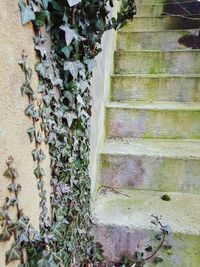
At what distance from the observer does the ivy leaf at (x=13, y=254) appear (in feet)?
2.22

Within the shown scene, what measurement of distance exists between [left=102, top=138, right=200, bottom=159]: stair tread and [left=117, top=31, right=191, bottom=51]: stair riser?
42.8 inches

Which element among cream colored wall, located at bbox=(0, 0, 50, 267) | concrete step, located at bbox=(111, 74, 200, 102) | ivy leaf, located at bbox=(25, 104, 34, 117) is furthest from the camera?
concrete step, located at bbox=(111, 74, 200, 102)

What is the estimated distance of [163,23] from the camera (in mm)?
2801

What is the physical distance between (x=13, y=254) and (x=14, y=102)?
Answer: 390 millimetres

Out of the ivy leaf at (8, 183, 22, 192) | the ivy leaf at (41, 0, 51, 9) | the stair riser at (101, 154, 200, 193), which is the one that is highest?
the ivy leaf at (41, 0, 51, 9)

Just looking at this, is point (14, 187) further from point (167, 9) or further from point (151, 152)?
point (167, 9)

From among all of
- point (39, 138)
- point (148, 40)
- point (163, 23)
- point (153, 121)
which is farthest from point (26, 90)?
point (163, 23)

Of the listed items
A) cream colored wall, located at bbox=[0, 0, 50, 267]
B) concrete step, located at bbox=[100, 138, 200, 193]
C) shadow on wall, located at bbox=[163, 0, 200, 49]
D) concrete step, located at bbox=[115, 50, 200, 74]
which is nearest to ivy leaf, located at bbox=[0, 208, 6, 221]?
cream colored wall, located at bbox=[0, 0, 50, 267]

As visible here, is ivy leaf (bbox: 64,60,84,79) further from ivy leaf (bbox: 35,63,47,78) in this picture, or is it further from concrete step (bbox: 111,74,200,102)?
concrete step (bbox: 111,74,200,102)

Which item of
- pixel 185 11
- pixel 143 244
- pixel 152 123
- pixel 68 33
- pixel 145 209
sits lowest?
pixel 143 244

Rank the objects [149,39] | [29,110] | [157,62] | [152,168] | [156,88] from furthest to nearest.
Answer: [149,39] → [157,62] → [156,88] → [152,168] → [29,110]

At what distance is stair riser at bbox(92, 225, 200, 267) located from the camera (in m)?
1.37

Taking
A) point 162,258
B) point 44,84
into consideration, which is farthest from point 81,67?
point 162,258

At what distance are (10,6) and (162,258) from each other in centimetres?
135
